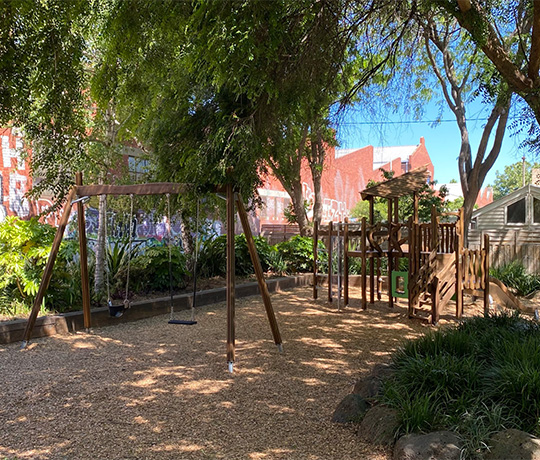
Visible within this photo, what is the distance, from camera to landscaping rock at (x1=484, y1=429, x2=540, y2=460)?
2.93 m

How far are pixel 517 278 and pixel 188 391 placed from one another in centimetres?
1057

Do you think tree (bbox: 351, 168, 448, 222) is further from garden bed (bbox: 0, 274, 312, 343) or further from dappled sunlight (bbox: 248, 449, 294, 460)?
dappled sunlight (bbox: 248, 449, 294, 460)

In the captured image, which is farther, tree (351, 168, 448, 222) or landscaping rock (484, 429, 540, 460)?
tree (351, 168, 448, 222)

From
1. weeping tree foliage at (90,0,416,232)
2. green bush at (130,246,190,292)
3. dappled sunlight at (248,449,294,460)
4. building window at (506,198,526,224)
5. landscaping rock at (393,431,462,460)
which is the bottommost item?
dappled sunlight at (248,449,294,460)

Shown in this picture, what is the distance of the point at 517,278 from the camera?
489 inches

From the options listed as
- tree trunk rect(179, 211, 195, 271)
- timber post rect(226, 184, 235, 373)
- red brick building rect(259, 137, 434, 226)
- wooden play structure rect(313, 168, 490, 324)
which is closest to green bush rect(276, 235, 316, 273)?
tree trunk rect(179, 211, 195, 271)

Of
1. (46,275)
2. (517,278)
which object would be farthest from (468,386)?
(517,278)

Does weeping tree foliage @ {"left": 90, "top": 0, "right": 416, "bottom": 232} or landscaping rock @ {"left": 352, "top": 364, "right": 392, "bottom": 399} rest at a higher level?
weeping tree foliage @ {"left": 90, "top": 0, "right": 416, "bottom": 232}

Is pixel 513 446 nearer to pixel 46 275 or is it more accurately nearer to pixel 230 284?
pixel 230 284

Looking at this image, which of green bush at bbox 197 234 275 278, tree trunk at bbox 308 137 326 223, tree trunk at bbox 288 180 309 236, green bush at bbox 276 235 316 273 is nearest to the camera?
green bush at bbox 197 234 275 278

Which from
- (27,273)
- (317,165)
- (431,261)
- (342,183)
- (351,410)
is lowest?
(351,410)

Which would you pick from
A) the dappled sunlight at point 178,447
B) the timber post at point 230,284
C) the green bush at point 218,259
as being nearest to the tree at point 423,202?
the green bush at point 218,259

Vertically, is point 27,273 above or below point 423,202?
below

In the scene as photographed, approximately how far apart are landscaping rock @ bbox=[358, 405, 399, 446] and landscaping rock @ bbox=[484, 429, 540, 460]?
686 millimetres
